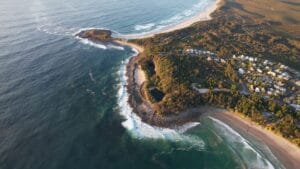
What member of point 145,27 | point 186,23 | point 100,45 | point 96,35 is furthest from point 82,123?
point 186,23

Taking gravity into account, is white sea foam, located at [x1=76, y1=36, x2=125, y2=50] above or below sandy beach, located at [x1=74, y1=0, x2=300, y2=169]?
above

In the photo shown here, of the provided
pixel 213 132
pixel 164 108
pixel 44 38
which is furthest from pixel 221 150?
pixel 44 38

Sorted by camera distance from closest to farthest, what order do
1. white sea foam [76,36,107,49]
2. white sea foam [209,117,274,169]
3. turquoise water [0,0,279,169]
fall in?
turquoise water [0,0,279,169] < white sea foam [209,117,274,169] < white sea foam [76,36,107,49]

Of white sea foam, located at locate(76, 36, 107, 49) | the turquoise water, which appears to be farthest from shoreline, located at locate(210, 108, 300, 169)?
white sea foam, located at locate(76, 36, 107, 49)

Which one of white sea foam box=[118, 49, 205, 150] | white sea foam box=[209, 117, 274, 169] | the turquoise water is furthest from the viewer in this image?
white sea foam box=[118, 49, 205, 150]

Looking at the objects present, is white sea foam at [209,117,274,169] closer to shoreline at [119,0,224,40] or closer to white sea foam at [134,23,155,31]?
shoreline at [119,0,224,40]

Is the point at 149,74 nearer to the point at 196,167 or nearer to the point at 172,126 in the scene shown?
the point at 172,126

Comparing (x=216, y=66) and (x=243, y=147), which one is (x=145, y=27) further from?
(x=243, y=147)
